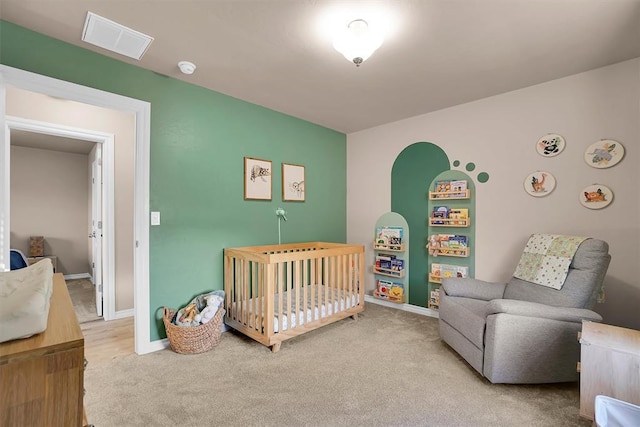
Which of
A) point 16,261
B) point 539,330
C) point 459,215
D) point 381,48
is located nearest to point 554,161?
point 459,215

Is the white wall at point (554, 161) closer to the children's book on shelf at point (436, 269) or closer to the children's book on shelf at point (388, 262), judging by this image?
the children's book on shelf at point (436, 269)

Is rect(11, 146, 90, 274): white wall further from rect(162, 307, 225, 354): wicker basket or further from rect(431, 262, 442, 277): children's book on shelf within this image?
rect(431, 262, 442, 277): children's book on shelf

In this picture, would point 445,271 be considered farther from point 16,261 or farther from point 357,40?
point 16,261

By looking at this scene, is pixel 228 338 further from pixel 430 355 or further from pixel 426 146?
pixel 426 146

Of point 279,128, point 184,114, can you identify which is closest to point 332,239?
point 279,128

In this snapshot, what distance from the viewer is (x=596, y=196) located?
2342 millimetres

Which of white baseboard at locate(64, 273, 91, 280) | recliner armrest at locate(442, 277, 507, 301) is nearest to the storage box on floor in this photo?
recliner armrest at locate(442, 277, 507, 301)

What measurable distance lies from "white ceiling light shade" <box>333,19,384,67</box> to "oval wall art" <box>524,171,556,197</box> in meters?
1.94

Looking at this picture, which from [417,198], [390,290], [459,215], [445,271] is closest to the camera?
[459,215]

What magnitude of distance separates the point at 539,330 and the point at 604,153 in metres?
1.59

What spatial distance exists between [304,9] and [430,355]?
259 centimetres

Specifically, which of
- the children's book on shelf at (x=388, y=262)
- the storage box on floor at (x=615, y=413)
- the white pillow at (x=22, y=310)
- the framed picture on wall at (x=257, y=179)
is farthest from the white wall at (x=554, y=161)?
the white pillow at (x=22, y=310)

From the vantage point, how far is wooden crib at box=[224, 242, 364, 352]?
2379 millimetres

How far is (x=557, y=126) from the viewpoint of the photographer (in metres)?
2.53
